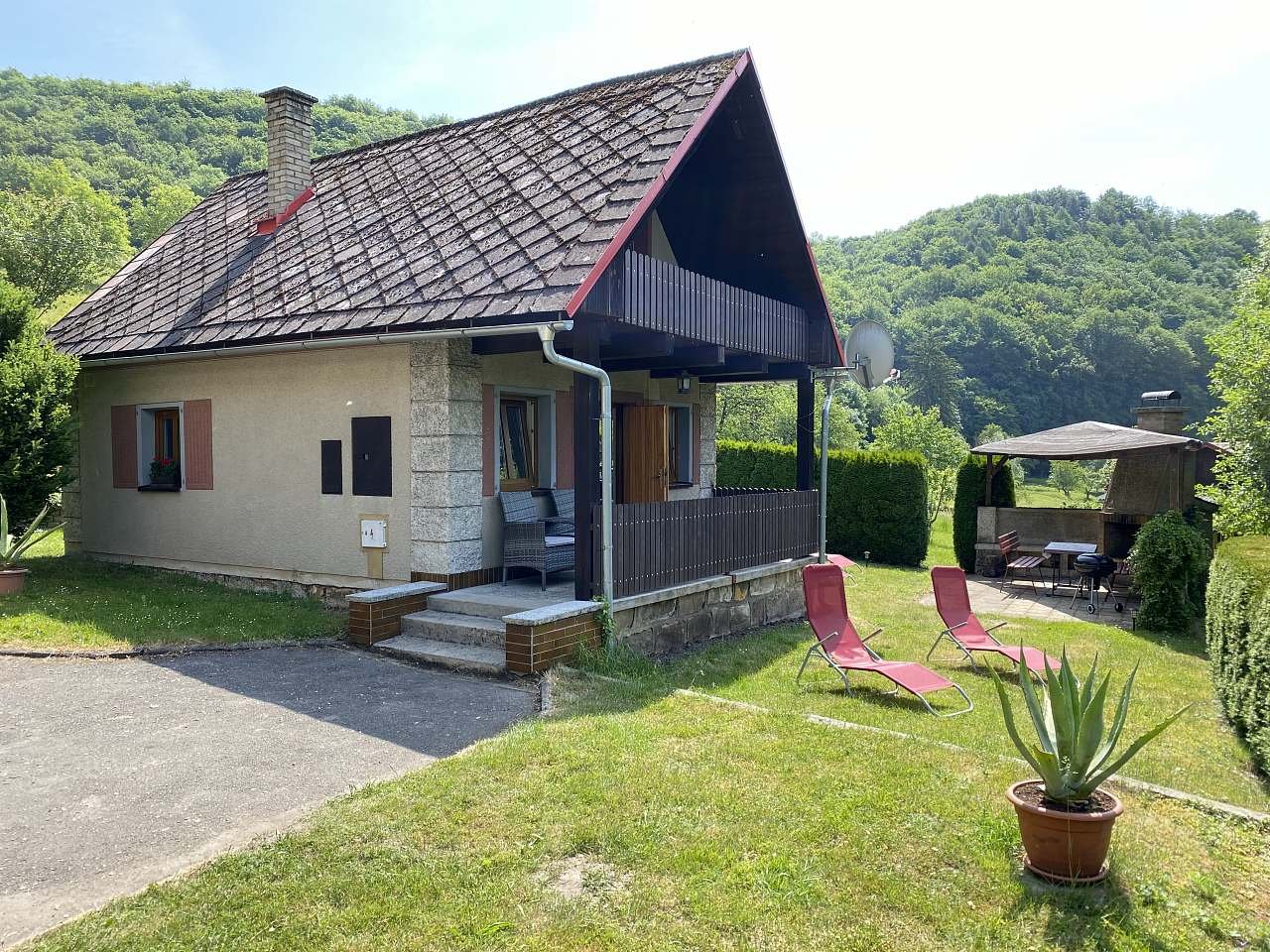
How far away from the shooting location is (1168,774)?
5.85 meters

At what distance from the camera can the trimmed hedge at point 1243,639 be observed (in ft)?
19.4

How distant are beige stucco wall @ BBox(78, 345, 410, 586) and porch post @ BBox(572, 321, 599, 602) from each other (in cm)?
216

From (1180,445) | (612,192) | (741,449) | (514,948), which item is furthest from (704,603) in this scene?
(741,449)

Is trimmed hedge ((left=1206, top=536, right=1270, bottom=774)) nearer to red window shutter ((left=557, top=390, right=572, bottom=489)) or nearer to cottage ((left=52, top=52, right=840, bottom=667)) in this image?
cottage ((left=52, top=52, right=840, bottom=667))

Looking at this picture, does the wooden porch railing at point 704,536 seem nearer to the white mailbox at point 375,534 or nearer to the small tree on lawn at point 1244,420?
the white mailbox at point 375,534

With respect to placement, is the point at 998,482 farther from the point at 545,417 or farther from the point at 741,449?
the point at 545,417

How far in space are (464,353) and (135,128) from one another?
8011cm

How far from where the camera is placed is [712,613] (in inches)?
397

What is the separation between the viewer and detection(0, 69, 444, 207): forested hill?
225 feet

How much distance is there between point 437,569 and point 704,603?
3.01m

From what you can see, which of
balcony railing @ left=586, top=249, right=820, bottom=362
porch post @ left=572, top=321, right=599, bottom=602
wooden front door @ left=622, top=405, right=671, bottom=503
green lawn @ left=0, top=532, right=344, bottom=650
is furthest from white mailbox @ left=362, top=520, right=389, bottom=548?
balcony railing @ left=586, top=249, right=820, bottom=362

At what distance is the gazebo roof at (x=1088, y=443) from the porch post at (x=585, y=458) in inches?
419

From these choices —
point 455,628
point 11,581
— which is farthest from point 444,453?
point 11,581

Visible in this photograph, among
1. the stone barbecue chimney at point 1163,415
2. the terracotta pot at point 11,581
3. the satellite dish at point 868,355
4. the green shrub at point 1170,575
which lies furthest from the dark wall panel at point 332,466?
the stone barbecue chimney at point 1163,415
